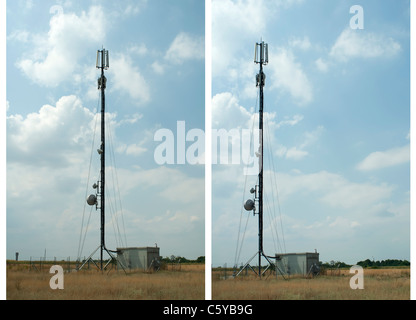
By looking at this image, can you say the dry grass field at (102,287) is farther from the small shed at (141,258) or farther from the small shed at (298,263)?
the small shed at (298,263)

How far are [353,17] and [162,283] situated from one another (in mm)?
3879

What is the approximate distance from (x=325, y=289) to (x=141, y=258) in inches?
86.0

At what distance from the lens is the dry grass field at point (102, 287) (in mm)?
5777

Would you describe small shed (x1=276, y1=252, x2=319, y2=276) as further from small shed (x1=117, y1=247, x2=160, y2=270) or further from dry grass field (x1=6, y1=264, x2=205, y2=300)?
small shed (x1=117, y1=247, x2=160, y2=270)

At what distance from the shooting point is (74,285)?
5.96m

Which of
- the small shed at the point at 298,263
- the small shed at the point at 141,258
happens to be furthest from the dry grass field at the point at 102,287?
the small shed at the point at 298,263

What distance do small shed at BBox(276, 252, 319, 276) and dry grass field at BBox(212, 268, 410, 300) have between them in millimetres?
281

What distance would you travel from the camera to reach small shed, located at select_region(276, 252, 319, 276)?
6297mm

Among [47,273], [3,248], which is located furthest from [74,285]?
[3,248]

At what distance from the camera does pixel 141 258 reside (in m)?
6.32

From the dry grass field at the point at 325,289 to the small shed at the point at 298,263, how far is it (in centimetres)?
28

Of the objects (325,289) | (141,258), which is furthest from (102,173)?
(325,289)
